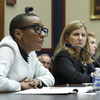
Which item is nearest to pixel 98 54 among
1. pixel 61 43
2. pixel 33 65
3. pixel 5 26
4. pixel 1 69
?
pixel 61 43

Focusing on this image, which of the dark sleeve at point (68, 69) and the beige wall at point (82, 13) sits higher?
the beige wall at point (82, 13)

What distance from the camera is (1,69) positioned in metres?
1.96

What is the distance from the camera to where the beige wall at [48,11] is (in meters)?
5.57

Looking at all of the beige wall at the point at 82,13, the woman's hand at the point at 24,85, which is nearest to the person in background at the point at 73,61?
the woman's hand at the point at 24,85

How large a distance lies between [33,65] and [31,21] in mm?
399

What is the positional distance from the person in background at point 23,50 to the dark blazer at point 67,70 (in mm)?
618

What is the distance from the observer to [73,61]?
3260 mm

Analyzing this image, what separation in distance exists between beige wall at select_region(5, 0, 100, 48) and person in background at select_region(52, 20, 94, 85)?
224 centimetres

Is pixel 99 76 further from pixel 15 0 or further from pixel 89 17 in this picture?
pixel 89 17

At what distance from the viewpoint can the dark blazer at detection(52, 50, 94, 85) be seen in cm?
305

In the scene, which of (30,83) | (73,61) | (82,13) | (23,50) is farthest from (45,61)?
(30,83)

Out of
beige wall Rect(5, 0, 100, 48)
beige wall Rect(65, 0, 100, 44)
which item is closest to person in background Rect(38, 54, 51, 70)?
beige wall Rect(5, 0, 100, 48)

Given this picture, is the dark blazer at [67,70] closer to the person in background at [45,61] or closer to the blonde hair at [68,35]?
the blonde hair at [68,35]

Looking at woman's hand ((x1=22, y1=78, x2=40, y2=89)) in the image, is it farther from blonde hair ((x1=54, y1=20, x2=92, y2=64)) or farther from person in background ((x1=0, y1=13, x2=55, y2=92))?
blonde hair ((x1=54, y1=20, x2=92, y2=64))
